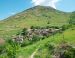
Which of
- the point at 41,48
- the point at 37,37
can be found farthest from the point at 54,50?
the point at 37,37

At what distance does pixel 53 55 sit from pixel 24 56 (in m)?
18.8

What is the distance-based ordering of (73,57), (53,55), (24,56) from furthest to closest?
(24,56) → (53,55) → (73,57)

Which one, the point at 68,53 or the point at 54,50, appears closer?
the point at 68,53

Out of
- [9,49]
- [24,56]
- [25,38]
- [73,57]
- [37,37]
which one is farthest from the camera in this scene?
[25,38]

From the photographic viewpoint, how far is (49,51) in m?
112

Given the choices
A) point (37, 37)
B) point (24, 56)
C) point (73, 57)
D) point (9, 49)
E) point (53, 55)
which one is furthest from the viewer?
point (37, 37)

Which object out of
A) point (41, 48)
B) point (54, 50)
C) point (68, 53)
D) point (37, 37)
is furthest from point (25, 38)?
point (68, 53)

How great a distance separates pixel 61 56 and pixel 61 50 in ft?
15.3

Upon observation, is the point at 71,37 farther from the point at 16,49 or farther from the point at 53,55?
the point at 16,49

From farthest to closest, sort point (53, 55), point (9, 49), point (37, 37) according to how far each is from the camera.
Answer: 1. point (37, 37)
2. point (53, 55)
3. point (9, 49)

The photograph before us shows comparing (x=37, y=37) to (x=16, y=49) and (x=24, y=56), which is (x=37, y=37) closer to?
(x=24, y=56)

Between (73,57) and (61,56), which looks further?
(61,56)

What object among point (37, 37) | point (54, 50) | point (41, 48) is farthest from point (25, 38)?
point (54, 50)

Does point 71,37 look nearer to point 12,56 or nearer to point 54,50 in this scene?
point 54,50
